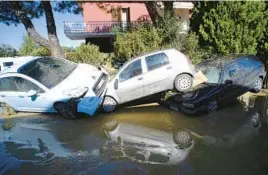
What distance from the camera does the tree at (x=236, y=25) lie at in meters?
11.2

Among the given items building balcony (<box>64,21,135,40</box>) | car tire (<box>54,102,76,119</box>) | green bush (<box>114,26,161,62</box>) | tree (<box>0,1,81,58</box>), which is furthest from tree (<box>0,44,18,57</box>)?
car tire (<box>54,102,76,119</box>)

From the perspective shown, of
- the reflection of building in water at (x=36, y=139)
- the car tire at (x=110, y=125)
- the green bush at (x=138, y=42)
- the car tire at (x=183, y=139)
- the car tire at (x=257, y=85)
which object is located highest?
the green bush at (x=138, y=42)

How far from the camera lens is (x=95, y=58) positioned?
14.9 m

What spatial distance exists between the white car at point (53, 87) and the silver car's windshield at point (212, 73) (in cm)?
337

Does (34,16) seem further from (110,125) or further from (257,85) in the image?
(257,85)

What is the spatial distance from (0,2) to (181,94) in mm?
11102

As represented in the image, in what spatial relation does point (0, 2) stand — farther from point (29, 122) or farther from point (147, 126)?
point (147, 126)

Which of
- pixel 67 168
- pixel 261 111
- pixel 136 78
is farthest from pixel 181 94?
pixel 67 168

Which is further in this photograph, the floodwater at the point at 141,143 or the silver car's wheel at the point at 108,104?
the silver car's wheel at the point at 108,104

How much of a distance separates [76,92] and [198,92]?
382 cm

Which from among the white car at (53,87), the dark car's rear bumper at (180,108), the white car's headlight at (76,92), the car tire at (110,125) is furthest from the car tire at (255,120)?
the white car's headlight at (76,92)

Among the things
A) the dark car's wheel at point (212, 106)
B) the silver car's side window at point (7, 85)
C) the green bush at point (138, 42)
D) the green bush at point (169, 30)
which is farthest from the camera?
the green bush at point (169, 30)

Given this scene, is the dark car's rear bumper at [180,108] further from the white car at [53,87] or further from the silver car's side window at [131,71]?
the white car at [53,87]

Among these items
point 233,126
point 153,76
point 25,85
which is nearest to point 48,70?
point 25,85
